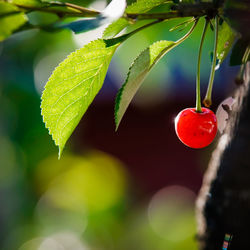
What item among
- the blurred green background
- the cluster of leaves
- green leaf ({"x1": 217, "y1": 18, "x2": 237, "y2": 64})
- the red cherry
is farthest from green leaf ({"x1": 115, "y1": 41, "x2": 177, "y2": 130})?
the blurred green background

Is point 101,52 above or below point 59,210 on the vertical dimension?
above

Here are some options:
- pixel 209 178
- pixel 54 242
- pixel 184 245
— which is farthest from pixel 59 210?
pixel 209 178

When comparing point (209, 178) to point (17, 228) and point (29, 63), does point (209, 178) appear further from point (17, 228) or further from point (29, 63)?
point (29, 63)

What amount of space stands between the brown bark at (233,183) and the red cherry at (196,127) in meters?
0.04

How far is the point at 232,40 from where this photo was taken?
2.66 ft

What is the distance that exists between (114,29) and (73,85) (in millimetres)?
131

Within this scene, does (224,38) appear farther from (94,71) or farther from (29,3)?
(29,3)

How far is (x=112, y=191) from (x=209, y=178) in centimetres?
428

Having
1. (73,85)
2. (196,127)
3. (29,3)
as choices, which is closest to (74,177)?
(196,127)

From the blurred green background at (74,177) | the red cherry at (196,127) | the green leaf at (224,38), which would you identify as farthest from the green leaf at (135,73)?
the blurred green background at (74,177)

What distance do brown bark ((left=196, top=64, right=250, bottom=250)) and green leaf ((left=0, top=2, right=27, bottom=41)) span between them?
1.58 feet

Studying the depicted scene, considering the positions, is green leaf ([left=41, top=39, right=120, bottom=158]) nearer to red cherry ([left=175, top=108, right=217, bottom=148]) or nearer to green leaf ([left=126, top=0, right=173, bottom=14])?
green leaf ([left=126, top=0, right=173, bottom=14])

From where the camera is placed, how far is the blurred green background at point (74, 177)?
4.75m

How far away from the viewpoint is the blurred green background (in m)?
4.75
